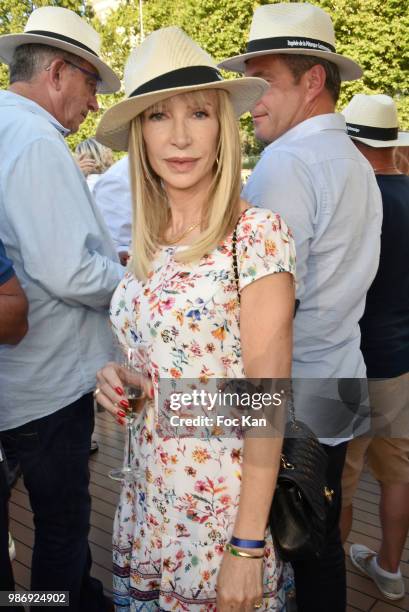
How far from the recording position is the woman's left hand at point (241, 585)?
1.25m

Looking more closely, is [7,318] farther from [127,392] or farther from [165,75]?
[165,75]

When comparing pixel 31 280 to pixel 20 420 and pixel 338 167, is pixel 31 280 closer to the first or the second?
pixel 20 420

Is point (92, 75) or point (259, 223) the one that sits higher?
point (92, 75)

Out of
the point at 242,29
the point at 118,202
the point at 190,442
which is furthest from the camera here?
the point at 242,29

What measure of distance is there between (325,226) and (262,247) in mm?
542

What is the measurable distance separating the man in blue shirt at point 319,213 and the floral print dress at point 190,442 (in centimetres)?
37

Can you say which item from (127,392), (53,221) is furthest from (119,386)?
(53,221)

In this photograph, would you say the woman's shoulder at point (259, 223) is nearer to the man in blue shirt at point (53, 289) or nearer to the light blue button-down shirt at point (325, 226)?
the light blue button-down shirt at point (325, 226)

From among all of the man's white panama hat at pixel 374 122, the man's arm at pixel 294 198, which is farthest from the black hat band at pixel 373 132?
the man's arm at pixel 294 198

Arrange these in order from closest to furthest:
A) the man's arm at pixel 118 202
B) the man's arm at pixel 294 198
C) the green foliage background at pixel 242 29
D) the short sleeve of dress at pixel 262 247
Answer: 1. the short sleeve of dress at pixel 262 247
2. the man's arm at pixel 294 198
3. the man's arm at pixel 118 202
4. the green foliage background at pixel 242 29

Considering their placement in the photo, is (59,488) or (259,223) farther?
(59,488)

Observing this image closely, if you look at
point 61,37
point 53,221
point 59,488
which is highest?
point 61,37

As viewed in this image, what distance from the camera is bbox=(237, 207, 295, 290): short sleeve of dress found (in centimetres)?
123

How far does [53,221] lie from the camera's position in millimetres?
1764
